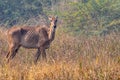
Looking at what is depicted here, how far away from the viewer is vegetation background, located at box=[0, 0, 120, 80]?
8.97 meters

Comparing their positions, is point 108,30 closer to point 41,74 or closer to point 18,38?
point 18,38

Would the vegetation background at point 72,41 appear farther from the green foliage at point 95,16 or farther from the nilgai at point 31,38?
the nilgai at point 31,38

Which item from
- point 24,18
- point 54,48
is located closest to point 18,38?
point 54,48

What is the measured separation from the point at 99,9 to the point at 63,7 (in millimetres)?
4457

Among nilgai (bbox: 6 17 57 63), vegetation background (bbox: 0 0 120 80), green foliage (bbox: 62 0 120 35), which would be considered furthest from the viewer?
green foliage (bbox: 62 0 120 35)

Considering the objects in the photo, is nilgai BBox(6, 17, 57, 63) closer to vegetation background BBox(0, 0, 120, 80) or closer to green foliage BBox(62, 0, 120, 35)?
vegetation background BBox(0, 0, 120, 80)

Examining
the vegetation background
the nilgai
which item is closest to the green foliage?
→ the vegetation background

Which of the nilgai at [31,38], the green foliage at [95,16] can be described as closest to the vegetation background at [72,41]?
the green foliage at [95,16]

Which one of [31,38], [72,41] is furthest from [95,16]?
[31,38]

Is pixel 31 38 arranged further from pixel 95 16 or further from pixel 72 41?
pixel 95 16

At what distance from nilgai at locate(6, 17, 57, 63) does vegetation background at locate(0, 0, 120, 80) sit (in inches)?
11.5

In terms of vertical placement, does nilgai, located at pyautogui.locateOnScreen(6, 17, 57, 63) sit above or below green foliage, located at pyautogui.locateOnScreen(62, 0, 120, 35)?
above

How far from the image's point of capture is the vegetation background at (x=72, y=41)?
897cm

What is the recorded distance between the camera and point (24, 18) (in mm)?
21984
